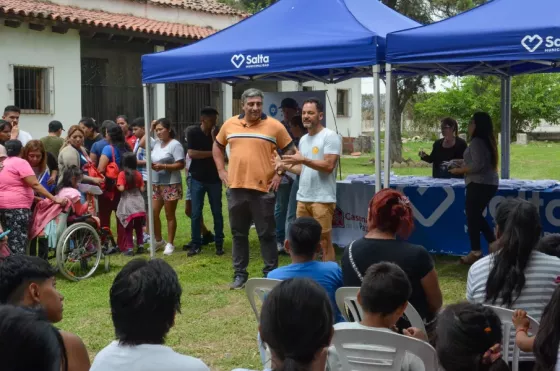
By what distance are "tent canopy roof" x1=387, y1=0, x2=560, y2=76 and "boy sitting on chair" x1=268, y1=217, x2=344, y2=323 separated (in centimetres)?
273

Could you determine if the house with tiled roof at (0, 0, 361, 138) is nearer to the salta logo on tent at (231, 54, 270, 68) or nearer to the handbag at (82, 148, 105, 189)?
the handbag at (82, 148, 105, 189)

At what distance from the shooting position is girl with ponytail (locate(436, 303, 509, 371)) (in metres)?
2.86

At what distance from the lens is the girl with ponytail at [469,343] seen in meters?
2.86

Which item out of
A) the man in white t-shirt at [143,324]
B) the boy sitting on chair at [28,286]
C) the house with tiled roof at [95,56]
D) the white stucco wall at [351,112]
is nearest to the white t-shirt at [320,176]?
the boy sitting on chair at [28,286]

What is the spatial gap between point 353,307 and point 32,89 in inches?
615

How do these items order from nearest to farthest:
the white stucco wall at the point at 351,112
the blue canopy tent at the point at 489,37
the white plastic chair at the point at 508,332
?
the white plastic chair at the point at 508,332, the blue canopy tent at the point at 489,37, the white stucco wall at the point at 351,112

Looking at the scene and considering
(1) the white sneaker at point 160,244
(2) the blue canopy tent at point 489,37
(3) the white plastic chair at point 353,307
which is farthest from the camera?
(1) the white sneaker at point 160,244

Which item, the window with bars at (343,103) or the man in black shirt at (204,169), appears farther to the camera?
the window with bars at (343,103)

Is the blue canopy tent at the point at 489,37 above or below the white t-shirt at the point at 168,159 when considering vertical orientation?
above

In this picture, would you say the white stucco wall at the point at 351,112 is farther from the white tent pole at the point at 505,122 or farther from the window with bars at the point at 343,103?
the white tent pole at the point at 505,122

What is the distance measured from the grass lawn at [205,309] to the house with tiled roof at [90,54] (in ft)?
30.2

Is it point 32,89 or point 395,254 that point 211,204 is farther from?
point 32,89

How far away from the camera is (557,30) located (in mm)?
6242

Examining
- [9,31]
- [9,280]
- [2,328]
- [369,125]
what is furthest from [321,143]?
[369,125]
